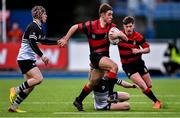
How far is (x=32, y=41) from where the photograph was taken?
1465 cm

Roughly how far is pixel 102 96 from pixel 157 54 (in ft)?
50.5

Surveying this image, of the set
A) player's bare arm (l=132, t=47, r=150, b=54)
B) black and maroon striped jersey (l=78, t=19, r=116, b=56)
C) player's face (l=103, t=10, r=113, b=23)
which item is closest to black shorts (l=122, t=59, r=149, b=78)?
player's bare arm (l=132, t=47, r=150, b=54)

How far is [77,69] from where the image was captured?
30656 millimetres

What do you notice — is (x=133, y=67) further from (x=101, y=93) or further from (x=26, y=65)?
(x=26, y=65)

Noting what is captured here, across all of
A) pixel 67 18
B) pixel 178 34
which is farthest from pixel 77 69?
pixel 67 18

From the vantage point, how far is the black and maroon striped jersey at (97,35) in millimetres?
14883

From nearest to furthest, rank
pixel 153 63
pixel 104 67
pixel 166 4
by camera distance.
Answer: pixel 104 67
pixel 153 63
pixel 166 4

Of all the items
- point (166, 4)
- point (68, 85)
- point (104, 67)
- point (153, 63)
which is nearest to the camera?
point (104, 67)

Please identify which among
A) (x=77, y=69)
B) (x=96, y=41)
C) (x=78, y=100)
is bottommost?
(x=77, y=69)

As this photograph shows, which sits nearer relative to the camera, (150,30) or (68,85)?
(68,85)

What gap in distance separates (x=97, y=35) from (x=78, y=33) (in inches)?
885

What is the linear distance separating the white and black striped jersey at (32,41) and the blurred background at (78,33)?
14.7 m

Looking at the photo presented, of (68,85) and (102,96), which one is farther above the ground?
(102,96)

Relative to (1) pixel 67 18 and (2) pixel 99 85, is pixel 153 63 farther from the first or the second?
(2) pixel 99 85
